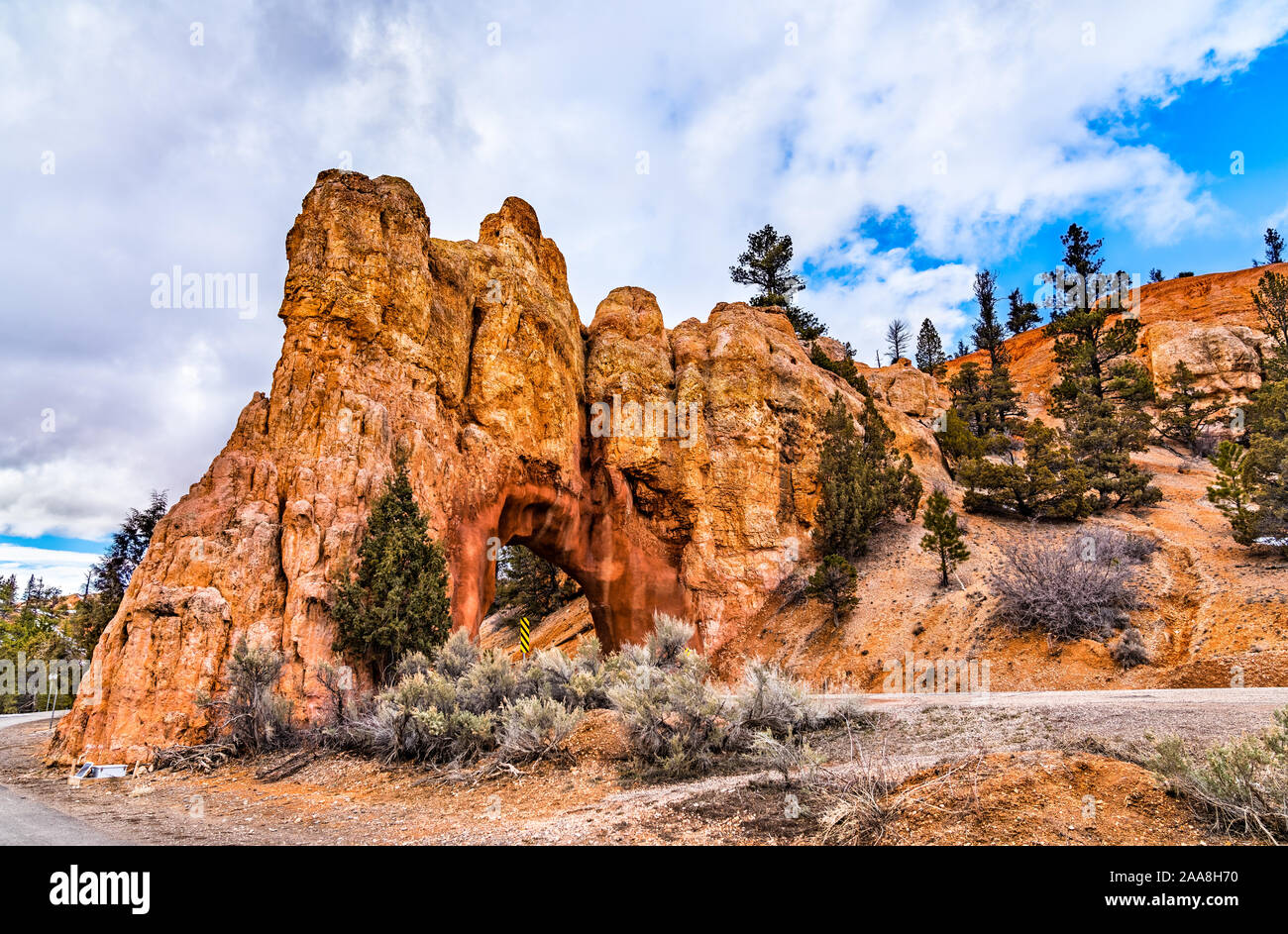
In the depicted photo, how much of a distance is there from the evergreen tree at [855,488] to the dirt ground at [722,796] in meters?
12.5

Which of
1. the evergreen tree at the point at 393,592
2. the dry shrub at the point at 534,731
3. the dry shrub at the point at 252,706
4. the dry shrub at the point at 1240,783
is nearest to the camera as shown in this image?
the dry shrub at the point at 1240,783

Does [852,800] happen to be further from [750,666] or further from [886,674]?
[886,674]

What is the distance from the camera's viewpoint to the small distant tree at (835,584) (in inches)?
758

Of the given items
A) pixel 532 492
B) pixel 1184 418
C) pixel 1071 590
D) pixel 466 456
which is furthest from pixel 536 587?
pixel 1184 418

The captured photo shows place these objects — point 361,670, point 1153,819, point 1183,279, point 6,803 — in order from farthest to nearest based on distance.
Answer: point 1183,279 → point 361,670 → point 6,803 → point 1153,819

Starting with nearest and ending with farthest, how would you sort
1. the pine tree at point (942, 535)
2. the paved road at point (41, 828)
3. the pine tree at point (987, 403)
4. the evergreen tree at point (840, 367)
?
1. the paved road at point (41, 828)
2. the pine tree at point (942, 535)
3. the evergreen tree at point (840, 367)
4. the pine tree at point (987, 403)

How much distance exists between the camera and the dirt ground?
4.05m

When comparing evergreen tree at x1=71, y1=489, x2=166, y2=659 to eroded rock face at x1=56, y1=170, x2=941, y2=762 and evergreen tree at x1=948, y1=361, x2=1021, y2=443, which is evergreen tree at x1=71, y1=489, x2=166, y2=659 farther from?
evergreen tree at x1=948, y1=361, x2=1021, y2=443

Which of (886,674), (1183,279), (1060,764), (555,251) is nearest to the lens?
(1060,764)

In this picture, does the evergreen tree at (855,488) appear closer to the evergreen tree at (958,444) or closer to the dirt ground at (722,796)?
the evergreen tree at (958,444)

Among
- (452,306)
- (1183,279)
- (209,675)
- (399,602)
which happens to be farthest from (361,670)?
(1183,279)

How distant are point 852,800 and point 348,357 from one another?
14.1 metres

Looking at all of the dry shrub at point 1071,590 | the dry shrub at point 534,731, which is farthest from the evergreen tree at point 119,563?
the dry shrub at point 1071,590

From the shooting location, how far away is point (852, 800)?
4.35 meters
